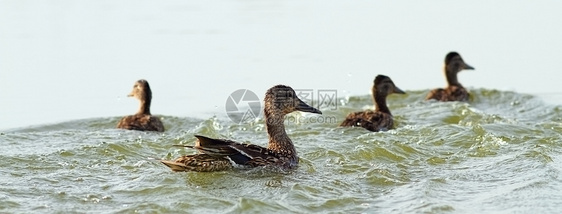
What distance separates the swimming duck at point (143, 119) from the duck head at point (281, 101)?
2973mm

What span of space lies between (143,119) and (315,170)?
367 centimetres

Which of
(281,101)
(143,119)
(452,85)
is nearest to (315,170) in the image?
(281,101)

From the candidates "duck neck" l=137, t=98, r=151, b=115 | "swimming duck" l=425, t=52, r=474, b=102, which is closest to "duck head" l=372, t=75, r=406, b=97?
"swimming duck" l=425, t=52, r=474, b=102

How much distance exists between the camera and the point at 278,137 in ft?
37.8

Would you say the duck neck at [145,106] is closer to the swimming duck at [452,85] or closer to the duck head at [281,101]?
the duck head at [281,101]

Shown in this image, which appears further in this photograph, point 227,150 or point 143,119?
point 143,119

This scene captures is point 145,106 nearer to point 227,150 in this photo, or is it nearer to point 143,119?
point 143,119

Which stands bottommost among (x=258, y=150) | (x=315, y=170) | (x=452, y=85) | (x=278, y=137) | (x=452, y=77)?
(x=315, y=170)

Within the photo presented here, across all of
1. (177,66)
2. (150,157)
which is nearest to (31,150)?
(150,157)

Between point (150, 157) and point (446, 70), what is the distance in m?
6.89

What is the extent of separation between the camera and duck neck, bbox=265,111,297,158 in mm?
11406

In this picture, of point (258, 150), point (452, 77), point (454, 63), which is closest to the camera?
point (258, 150)

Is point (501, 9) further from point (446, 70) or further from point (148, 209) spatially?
point (148, 209)

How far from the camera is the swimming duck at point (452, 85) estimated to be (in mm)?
16641
